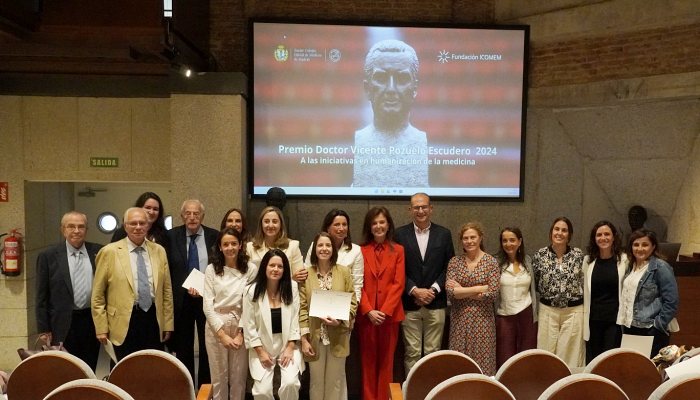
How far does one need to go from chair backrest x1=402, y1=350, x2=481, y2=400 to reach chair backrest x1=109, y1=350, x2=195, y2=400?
1.13 meters

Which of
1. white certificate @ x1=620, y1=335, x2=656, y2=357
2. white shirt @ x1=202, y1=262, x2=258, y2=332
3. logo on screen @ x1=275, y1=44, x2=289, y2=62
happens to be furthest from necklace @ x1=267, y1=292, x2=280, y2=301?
logo on screen @ x1=275, y1=44, x2=289, y2=62

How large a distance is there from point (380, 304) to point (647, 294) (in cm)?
201

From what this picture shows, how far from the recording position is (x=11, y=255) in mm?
6039

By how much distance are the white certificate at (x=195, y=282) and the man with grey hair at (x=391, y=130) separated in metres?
2.84

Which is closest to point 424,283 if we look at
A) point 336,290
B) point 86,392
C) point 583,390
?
point 336,290

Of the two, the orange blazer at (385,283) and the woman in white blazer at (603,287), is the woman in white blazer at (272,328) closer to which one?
the orange blazer at (385,283)

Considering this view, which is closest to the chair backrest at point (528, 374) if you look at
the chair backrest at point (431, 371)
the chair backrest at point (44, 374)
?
the chair backrest at point (431, 371)

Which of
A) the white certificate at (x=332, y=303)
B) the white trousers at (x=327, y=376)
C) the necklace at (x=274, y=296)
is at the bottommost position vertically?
the white trousers at (x=327, y=376)

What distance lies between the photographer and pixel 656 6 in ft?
20.2

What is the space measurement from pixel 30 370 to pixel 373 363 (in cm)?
250

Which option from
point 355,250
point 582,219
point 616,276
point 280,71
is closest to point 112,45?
point 280,71

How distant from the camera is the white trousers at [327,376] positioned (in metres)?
4.22

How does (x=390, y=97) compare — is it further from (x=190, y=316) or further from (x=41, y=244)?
(x=41, y=244)

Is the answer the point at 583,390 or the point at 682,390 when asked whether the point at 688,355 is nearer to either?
the point at 682,390
